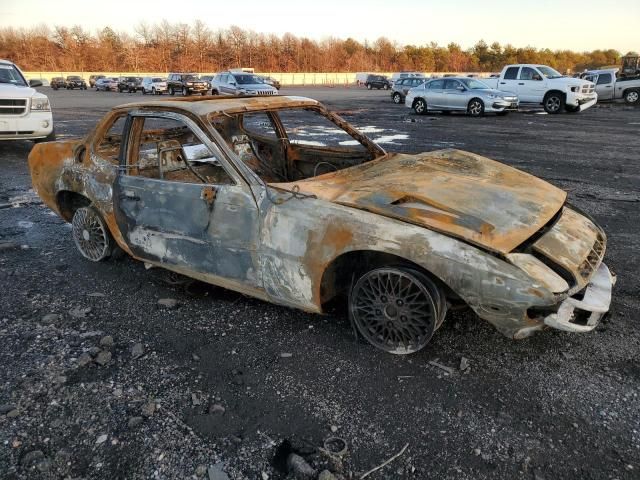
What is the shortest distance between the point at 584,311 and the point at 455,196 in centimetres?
95

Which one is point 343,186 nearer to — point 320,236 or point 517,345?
point 320,236

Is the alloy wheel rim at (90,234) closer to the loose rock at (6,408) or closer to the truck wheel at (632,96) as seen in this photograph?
the loose rock at (6,408)

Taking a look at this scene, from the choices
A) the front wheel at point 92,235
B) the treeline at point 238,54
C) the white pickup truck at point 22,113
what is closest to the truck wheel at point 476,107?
the white pickup truck at point 22,113

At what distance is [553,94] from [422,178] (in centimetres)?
1854

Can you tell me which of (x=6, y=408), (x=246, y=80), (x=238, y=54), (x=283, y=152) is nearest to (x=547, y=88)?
(x=246, y=80)

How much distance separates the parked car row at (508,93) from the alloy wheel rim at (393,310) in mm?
16939

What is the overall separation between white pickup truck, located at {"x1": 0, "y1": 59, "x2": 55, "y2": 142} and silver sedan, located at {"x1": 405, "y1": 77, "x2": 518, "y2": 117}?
13.7 metres

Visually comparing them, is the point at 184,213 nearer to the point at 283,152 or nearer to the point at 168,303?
the point at 168,303

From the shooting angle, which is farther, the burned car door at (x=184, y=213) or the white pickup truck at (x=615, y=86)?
the white pickup truck at (x=615, y=86)

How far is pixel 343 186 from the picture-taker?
3.16 meters

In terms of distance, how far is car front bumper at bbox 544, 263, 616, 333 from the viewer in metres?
2.51

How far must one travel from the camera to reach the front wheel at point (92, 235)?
A: 4219 millimetres

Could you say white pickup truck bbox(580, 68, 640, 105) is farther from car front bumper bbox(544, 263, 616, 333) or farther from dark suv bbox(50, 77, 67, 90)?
dark suv bbox(50, 77, 67, 90)

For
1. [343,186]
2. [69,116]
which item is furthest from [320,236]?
[69,116]
